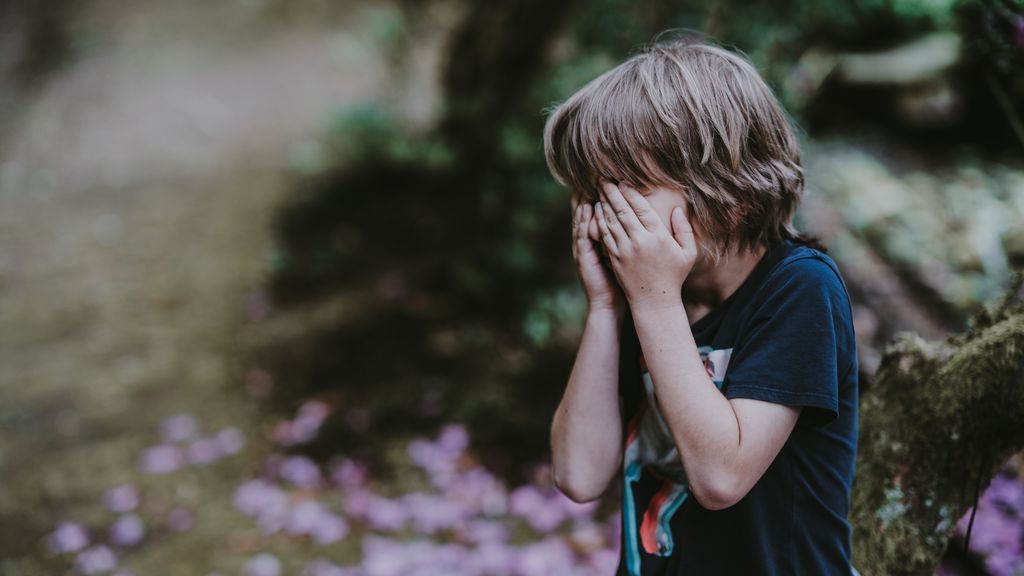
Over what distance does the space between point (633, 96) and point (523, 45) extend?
319cm

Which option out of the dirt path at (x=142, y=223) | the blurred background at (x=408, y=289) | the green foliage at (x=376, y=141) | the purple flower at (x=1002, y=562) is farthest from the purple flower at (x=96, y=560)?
the purple flower at (x=1002, y=562)

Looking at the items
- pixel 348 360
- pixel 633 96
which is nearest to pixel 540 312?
pixel 348 360

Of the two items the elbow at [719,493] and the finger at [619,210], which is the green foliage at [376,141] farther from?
the elbow at [719,493]

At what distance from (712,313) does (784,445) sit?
0.92 feet

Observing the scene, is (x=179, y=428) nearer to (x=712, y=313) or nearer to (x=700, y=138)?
(x=712, y=313)

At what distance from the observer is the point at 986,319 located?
5.18ft

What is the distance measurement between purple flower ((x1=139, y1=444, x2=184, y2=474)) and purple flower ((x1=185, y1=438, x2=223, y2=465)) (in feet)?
0.17

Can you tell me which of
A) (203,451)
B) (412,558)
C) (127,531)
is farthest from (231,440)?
(412,558)

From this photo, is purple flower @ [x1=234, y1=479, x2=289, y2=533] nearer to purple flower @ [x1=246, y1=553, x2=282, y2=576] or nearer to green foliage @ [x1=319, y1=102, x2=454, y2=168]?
purple flower @ [x1=246, y1=553, x2=282, y2=576]

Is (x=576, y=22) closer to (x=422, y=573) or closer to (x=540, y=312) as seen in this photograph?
(x=540, y=312)

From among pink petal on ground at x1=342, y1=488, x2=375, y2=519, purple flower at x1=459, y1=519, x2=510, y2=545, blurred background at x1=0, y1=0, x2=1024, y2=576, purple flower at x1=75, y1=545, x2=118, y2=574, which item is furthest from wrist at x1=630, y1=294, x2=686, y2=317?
purple flower at x1=75, y1=545, x2=118, y2=574

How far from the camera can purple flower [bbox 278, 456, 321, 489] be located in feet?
11.8

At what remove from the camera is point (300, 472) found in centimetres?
367

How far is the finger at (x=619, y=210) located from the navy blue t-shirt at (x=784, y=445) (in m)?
0.26
